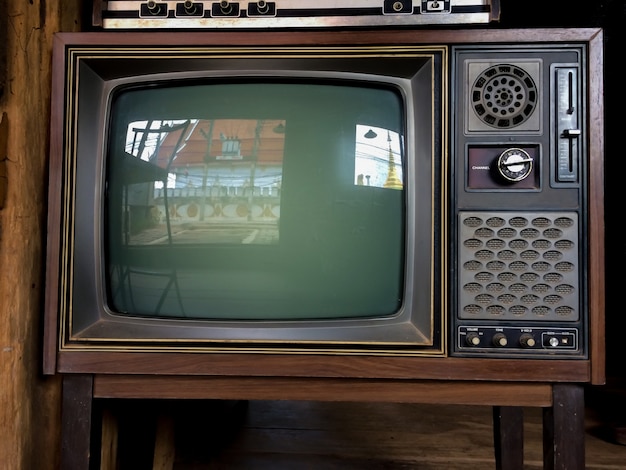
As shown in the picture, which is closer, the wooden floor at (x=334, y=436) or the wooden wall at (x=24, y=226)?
the wooden wall at (x=24, y=226)

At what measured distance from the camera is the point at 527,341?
71 centimetres

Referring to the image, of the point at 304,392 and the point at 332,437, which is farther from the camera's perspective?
the point at 332,437

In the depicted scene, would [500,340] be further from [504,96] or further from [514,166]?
[504,96]

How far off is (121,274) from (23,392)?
0.81 ft

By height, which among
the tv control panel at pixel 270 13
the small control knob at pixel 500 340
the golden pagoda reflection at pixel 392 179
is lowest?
the small control knob at pixel 500 340

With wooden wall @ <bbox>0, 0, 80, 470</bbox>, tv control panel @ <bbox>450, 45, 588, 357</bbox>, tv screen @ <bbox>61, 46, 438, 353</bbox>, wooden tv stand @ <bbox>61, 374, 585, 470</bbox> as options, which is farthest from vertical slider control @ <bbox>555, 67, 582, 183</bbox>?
wooden wall @ <bbox>0, 0, 80, 470</bbox>

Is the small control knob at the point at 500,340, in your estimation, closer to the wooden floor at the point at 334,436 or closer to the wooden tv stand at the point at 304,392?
the wooden tv stand at the point at 304,392

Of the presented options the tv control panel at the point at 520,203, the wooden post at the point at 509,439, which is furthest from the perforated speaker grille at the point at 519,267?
the wooden post at the point at 509,439

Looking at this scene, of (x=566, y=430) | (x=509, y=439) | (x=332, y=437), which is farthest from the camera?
(x=332, y=437)

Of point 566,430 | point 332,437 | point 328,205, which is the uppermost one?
point 328,205

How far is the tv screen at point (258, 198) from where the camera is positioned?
765mm

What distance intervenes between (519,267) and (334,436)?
2.61 ft

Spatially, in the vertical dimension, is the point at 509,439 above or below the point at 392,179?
below

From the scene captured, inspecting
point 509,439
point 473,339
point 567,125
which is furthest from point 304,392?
point 567,125
